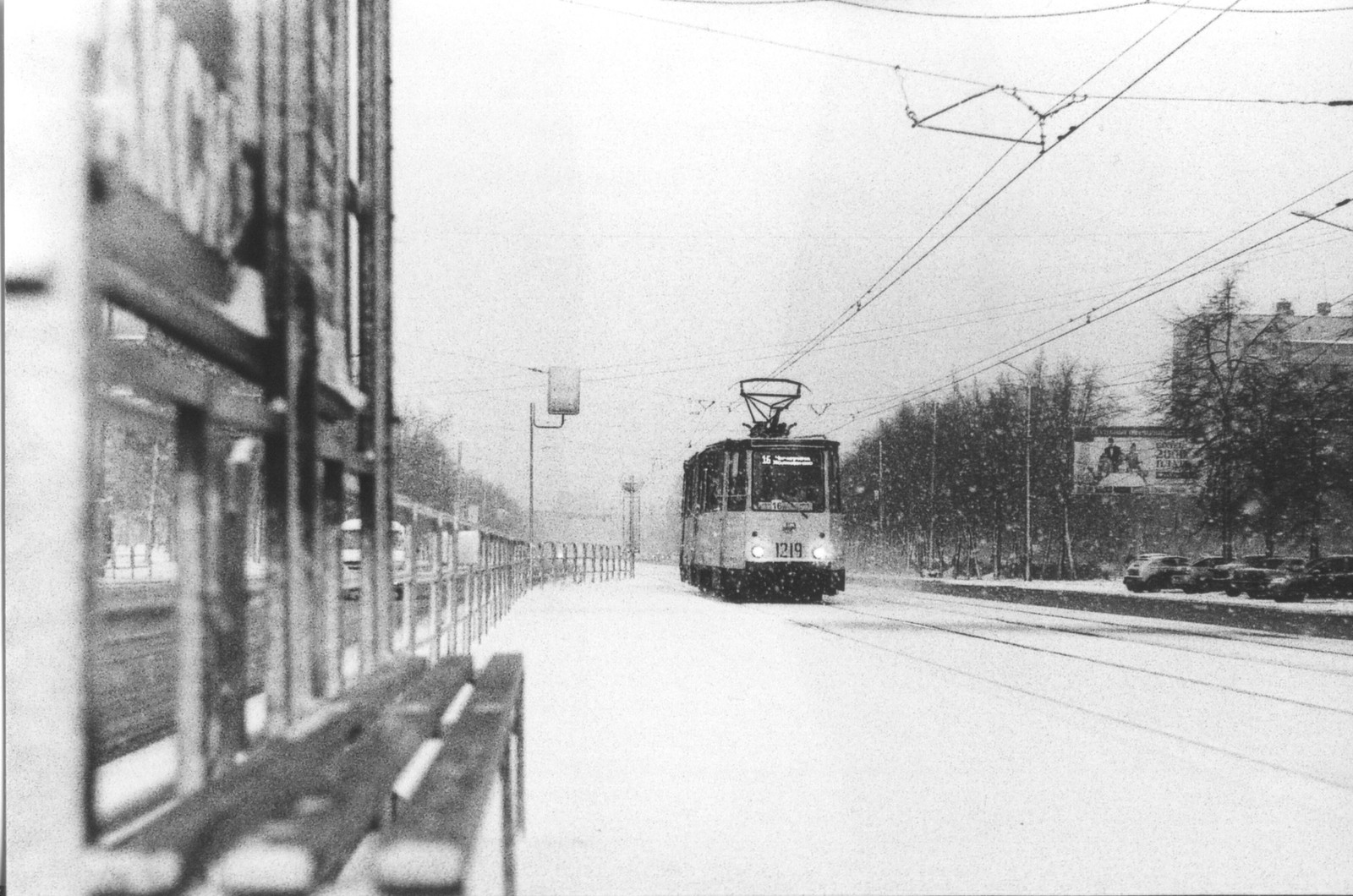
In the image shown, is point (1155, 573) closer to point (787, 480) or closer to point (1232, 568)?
point (1232, 568)

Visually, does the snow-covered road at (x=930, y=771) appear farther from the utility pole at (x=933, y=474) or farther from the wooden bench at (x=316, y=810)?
the utility pole at (x=933, y=474)

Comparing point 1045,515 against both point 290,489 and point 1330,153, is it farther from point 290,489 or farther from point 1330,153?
point 290,489

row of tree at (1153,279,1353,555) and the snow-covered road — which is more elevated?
row of tree at (1153,279,1353,555)

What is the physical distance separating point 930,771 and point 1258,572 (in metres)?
28.4

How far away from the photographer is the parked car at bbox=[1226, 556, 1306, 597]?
30094 millimetres

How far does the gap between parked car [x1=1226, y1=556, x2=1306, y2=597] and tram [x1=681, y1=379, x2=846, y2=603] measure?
13814mm

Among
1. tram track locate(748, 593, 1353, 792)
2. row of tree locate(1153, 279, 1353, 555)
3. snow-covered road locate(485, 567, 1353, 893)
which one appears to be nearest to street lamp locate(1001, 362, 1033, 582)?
row of tree locate(1153, 279, 1353, 555)

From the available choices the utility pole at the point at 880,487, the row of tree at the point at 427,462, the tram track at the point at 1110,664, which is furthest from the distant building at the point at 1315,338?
the utility pole at the point at 880,487

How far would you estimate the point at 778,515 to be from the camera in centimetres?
2102

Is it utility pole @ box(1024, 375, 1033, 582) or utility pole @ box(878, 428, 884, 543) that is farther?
utility pole @ box(878, 428, 884, 543)

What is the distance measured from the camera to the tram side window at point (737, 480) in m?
21.1

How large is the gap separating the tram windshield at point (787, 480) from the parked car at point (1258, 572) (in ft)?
46.9

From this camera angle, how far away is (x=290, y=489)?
249cm

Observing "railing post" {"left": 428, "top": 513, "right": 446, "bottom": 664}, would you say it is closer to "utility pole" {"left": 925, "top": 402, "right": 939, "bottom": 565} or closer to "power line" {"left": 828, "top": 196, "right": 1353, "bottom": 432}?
"power line" {"left": 828, "top": 196, "right": 1353, "bottom": 432}
